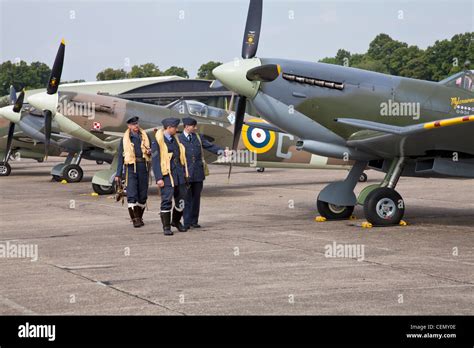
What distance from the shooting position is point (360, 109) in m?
12.1

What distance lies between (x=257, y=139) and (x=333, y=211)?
711cm

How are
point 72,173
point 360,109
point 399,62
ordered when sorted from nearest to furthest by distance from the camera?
point 360,109, point 72,173, point 399,62

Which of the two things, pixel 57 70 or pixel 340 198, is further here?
pixel 57 70

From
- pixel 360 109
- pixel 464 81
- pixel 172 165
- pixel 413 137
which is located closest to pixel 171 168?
pixel 172 165

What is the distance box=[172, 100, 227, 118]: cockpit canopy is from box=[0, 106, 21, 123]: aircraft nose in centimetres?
726

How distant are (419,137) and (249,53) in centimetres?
275

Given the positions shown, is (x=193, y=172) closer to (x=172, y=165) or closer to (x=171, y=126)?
(x=172, y=165)

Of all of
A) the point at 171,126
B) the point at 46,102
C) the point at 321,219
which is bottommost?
the point at 321,219

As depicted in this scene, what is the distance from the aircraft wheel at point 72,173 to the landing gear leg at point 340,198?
38.8 ft

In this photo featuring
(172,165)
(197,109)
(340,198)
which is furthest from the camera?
(197,109)

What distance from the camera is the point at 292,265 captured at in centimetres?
870

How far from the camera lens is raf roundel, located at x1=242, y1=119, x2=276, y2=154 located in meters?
19.8
